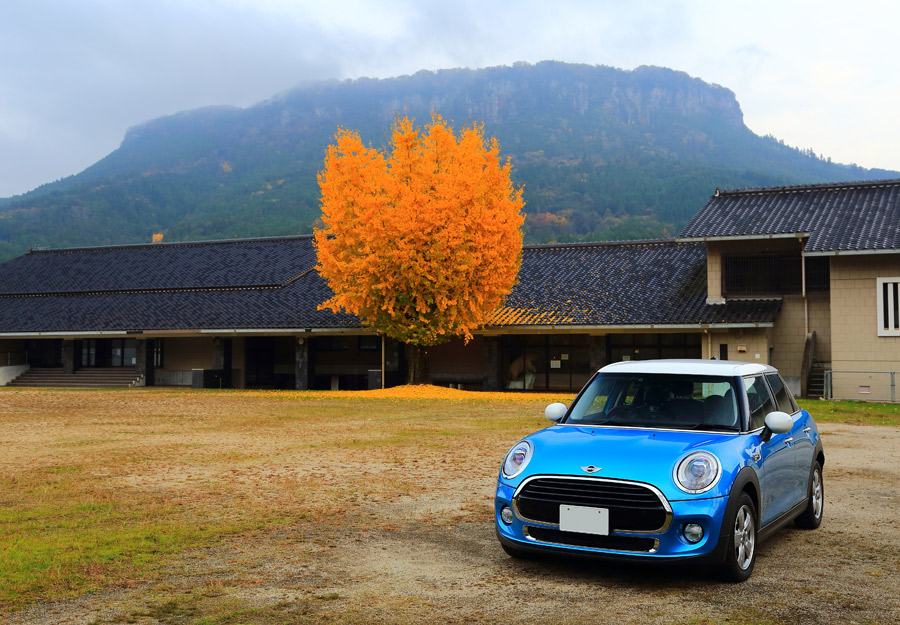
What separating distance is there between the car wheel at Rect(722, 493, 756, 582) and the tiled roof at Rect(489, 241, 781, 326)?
23.7 m

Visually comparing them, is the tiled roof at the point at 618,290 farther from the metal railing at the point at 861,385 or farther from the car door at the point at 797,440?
→ the car door at the point at 797,440

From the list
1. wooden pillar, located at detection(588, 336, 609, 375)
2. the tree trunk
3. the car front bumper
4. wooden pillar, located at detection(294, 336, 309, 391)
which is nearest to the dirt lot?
the car front bumper

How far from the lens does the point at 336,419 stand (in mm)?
19672

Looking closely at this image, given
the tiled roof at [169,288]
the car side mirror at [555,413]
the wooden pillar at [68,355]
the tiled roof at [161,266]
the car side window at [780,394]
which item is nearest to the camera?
the car side mirror at [555,413]

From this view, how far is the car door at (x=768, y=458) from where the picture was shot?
654cm

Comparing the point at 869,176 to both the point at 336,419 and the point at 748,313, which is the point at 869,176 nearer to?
the point at 748,313

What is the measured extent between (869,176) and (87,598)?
7535 inches

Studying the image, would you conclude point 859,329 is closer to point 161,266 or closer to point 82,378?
point 82,378

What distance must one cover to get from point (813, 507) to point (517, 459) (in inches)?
134

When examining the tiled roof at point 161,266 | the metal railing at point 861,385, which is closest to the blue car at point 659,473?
the metal railing at point 861,385

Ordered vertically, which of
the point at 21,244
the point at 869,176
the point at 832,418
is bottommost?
the point at 832,418

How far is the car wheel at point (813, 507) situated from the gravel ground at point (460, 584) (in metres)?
0.11

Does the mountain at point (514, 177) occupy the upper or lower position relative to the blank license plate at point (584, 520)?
upper

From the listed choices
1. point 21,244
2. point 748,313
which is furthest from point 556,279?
point 21,244
